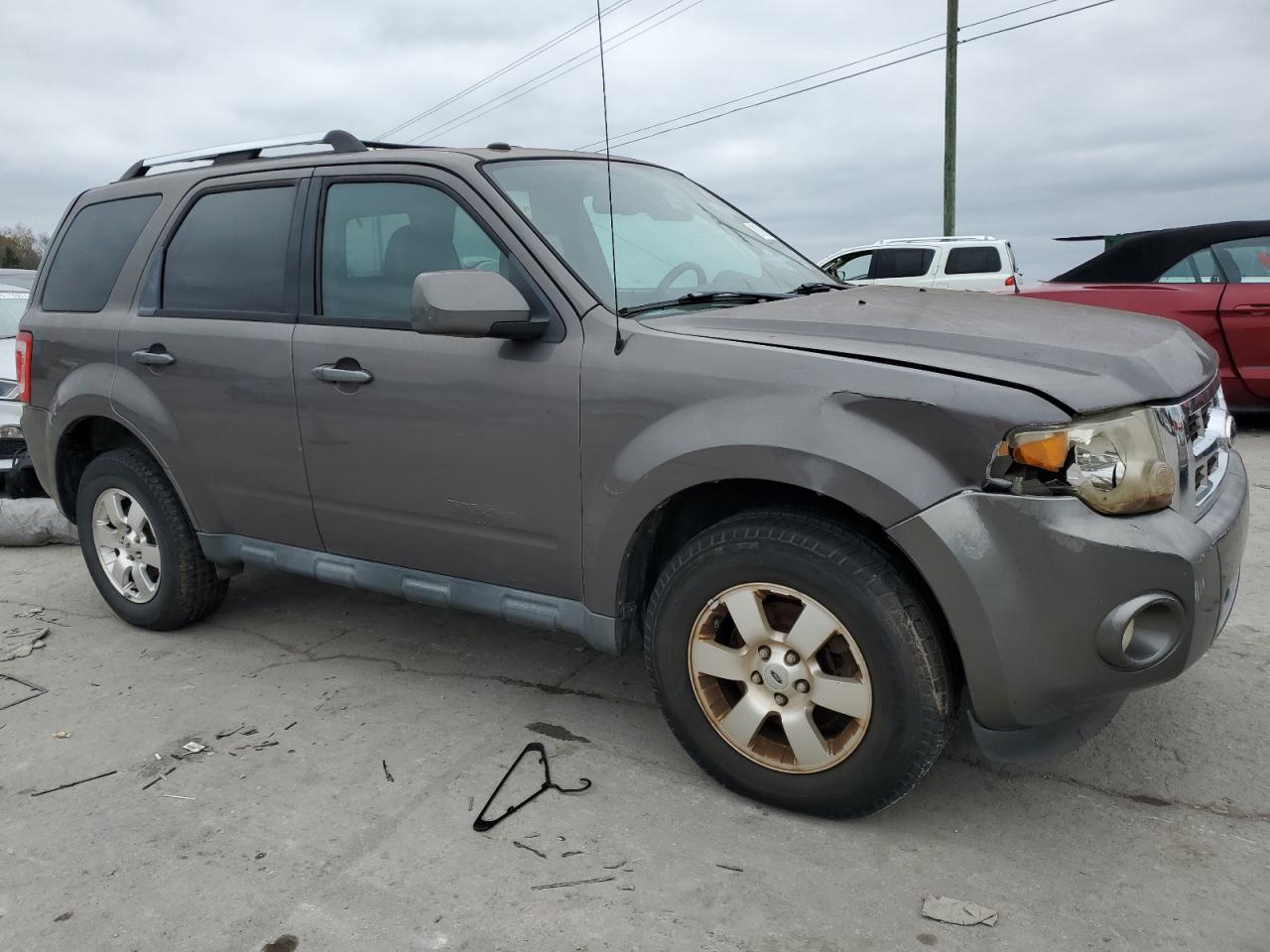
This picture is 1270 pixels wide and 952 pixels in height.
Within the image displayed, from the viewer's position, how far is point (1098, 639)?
7.52 feet

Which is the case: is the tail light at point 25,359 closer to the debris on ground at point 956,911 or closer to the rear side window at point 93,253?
the rear side window at point 93,253

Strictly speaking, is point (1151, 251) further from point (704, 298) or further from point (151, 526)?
point (151, 526)

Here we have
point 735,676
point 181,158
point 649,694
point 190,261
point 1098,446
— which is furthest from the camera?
point 181,158

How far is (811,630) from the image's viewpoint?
2.54 meters

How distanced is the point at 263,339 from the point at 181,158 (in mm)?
1220

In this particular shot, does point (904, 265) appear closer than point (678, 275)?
No

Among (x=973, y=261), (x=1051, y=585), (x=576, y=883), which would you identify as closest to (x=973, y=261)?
(x=973, y=261)

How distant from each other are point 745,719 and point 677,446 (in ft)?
2.41

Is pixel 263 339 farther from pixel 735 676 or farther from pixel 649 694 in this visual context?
pixel 735 676

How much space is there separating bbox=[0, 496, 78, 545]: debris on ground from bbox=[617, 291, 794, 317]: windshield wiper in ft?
14.8

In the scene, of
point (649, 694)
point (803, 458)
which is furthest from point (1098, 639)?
Answer: point (649, 694)

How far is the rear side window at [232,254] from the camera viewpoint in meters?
3.65

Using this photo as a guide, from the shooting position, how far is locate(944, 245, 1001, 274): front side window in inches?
560

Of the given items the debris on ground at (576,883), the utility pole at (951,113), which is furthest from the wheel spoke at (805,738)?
the utility pole at (951,113)
